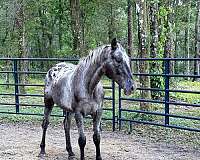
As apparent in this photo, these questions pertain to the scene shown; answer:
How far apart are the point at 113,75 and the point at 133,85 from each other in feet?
1.17

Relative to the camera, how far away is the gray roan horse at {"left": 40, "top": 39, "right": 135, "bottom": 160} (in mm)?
5258

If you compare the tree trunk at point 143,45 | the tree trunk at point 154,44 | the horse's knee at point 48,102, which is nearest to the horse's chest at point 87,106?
the horse's knee at point 48,102

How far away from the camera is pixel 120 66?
5.25m

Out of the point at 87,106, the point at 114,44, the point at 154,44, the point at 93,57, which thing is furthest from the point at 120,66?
the point at 154,44

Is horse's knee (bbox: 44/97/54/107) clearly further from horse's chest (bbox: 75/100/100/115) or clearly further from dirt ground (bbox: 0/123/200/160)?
horse's chest (bbox: 75/100/100/115)

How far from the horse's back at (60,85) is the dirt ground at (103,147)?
3.25ft

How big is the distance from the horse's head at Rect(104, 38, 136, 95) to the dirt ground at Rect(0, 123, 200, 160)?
1.62 meters

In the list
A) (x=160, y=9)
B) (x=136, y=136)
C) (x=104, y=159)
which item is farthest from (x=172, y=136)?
(x=160, y=9)

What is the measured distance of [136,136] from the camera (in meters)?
7.90

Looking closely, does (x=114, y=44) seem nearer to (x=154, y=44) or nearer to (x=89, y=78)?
(x=89, y=78)

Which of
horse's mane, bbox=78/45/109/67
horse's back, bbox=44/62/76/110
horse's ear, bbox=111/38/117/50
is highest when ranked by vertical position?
horse's ear, bbox=111/38/117/50

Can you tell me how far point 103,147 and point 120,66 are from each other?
7.53ft

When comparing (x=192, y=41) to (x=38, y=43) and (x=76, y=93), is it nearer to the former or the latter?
(x=38, y=43)

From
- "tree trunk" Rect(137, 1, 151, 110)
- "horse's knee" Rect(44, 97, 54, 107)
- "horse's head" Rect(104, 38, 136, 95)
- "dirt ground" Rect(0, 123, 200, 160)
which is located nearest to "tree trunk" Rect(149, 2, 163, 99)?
"tree trunk" Rect(137, 1, 151, 110)
